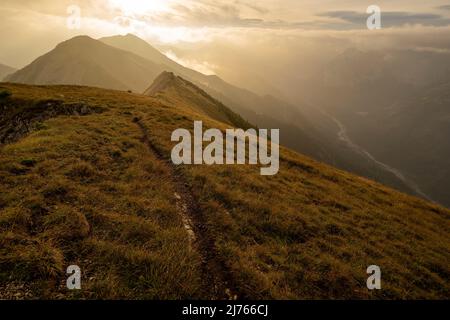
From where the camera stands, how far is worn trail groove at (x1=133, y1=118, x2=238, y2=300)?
10.8 m

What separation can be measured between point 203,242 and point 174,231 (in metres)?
1.41

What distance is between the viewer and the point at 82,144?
2258 centimetres

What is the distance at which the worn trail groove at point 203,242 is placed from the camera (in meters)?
10.8

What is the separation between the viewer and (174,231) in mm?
13445

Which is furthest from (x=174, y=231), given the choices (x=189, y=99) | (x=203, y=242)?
(x=189, y=99)

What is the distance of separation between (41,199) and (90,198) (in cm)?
213

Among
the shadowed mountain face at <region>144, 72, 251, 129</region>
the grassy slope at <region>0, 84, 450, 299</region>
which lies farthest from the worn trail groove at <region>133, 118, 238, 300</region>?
the shadowed mountain face at <region>144, 72, 251, 129</region>

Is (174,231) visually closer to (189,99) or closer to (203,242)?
(203,242)

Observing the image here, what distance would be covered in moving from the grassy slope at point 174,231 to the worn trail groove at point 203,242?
0.42 feet

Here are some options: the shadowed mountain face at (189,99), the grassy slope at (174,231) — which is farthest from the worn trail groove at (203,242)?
the shadowed mountain face at (189,99)

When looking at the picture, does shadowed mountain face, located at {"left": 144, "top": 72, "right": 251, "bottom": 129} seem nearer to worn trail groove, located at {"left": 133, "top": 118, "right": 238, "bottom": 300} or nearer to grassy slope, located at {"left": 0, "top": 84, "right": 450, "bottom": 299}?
grassy slope, located at {"left": 0, "top": 84, "right": 450, "bottom": 299}

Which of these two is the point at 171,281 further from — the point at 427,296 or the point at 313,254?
the point at 427,296

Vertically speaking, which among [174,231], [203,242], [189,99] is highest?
[189,99]
